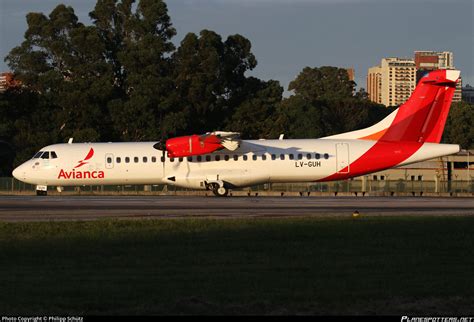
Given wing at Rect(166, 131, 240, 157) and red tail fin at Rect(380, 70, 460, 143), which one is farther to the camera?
red tail fin at Rect(380, 70, 460, 143)

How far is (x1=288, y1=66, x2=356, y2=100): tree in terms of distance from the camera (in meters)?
158

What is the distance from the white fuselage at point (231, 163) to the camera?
43.8m

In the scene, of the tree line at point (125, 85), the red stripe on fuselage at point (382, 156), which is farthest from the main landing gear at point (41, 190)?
the tree line at point (125, 85)

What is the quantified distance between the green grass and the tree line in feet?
169

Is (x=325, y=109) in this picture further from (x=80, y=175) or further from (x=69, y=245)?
(x=69, y=245)

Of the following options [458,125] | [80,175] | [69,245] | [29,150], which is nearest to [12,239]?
[69,245]

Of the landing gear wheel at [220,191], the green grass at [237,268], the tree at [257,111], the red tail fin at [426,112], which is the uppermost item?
the tree at [257,111]

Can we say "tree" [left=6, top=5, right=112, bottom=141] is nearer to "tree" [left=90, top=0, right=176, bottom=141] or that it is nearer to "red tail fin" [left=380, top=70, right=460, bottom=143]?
"tree" [left=90, top=0, right=176, bottom=141]

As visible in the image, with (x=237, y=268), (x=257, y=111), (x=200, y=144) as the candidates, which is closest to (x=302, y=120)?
(x=257, y=111)

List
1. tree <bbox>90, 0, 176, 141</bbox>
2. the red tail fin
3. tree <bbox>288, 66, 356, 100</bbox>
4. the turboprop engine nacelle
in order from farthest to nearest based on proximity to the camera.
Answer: tree <bbox>288, 66, 356, 100</bbox> → tree <bbox>90, 0, 176, 141</bbox> → the red tail fin → the turboprop engine nacelle

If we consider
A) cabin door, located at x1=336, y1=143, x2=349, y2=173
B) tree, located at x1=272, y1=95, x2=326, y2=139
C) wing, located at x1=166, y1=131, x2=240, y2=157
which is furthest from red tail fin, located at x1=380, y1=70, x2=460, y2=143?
tree, located at x1=272, y1=95, x2=326, y2=139

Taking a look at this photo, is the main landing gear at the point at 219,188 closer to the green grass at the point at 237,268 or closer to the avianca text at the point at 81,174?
the avianca text at the point at 81,174

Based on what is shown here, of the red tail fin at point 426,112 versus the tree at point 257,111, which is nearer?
the red tail fin at point 426,112

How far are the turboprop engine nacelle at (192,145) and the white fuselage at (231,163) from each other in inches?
36.0
